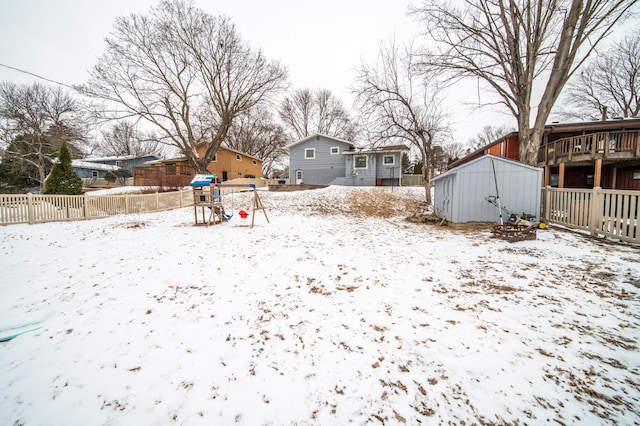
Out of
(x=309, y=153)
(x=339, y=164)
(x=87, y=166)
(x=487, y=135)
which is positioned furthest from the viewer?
(x=487, y=135)

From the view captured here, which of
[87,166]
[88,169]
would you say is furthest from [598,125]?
[88,169]

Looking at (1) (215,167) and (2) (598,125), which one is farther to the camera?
(1) (215,167)

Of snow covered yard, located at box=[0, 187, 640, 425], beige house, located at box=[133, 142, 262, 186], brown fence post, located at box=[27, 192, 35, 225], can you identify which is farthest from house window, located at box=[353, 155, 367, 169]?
brown fence post, located at box=[27, 192, 35, 225]

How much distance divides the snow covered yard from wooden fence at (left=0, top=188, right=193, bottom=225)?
186 inches

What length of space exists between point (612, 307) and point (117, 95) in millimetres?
25902

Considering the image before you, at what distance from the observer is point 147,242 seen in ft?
21.8

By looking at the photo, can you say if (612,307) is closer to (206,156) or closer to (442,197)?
(442,197)

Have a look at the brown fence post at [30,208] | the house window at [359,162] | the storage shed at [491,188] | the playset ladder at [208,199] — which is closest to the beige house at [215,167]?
the house window at [359,162]

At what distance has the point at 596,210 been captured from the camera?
6453 millimetres

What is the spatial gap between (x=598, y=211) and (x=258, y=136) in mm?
38377

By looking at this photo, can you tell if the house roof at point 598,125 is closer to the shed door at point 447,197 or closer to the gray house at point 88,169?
the shed door at point 447,197

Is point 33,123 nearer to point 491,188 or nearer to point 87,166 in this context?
point 87,166

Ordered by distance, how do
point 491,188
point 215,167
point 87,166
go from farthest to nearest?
point 87,166, point 215,167, point 491,188

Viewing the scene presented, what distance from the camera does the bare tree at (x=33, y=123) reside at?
22.8 metres
